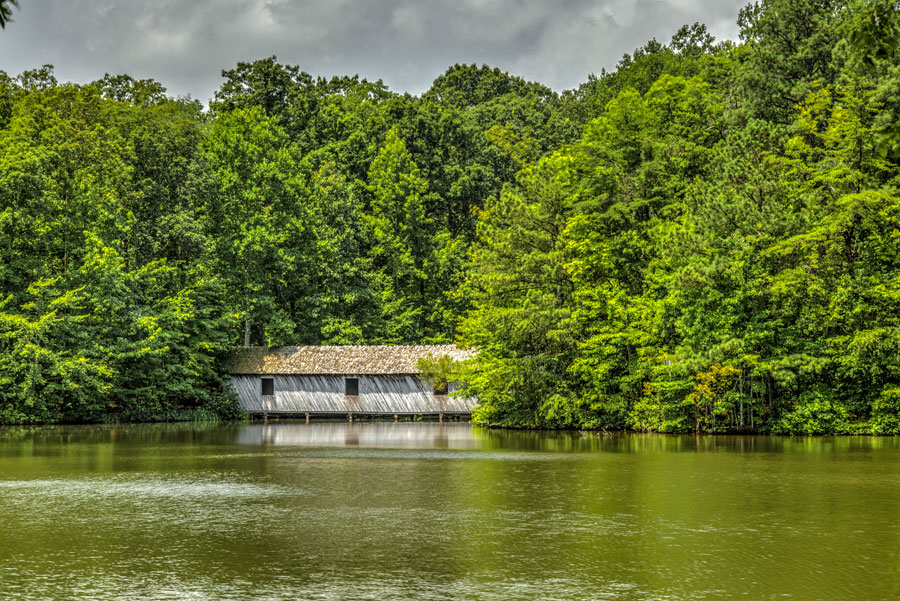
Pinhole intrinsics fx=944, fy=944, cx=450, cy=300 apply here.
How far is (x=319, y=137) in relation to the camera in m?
68.9

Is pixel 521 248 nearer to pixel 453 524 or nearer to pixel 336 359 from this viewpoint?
pixel 336 359

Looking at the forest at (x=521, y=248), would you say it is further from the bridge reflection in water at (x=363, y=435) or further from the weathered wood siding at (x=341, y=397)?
the bridge reflection in water at (x=363, y=435)

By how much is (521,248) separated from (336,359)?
1439cm

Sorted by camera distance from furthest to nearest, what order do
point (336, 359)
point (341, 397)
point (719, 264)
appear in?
point (336, 359)
point (341, 397)
point (719, 264)

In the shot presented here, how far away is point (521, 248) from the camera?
140 feet

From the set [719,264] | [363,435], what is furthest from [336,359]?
[719,264]

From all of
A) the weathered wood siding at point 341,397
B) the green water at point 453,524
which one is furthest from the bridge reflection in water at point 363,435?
the green water at point 453,524

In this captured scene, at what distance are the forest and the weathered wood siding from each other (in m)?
1.75

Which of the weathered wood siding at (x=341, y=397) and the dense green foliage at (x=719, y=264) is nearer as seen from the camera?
the dense green foliage at (x=719, y=264)

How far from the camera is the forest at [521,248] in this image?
36469 millimetres

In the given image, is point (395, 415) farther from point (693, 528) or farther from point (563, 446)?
point (693, 528)

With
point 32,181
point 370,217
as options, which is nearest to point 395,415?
point 370,217

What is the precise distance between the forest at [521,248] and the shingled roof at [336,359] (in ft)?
5.99

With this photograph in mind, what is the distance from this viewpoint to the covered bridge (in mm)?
51125
